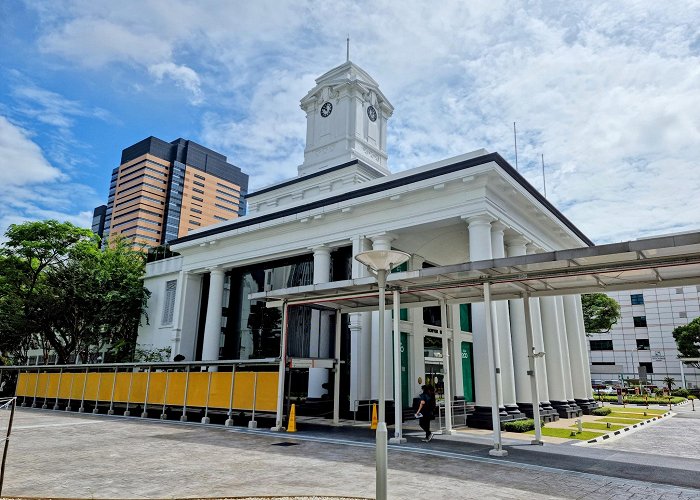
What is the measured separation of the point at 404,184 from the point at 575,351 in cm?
1570

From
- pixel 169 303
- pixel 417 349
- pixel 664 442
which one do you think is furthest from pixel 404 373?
pixel 169 303

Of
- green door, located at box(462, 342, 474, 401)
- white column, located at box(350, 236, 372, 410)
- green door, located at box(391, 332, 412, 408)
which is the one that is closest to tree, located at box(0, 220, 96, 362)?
white column, located at box(350, 236, 372, 410)

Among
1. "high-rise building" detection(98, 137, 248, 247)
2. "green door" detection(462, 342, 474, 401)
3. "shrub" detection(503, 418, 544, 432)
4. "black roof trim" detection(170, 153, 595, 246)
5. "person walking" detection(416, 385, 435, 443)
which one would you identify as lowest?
"shrub" detection(503, 418, 544, 432)

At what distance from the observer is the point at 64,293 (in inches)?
1308

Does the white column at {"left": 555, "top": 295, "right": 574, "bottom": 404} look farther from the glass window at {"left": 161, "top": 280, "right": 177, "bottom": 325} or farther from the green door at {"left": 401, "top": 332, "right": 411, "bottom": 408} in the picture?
the glass window at {"left": 161, "top": 280, "right": 177, "bottom": 325}

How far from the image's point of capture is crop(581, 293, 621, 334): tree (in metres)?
53.0

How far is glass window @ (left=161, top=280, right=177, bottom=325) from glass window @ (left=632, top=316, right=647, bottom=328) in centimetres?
6684

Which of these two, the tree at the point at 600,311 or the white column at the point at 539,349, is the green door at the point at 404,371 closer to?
the white column at the point at 539,349

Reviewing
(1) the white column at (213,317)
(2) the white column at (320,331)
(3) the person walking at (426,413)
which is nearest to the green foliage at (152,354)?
(1) the white column at (213,317)

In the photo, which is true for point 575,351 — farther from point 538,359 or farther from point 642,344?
point 642,344

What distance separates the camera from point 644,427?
64.1 ft

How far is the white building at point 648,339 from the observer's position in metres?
67.3

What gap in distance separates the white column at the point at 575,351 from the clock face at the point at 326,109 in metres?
19.1

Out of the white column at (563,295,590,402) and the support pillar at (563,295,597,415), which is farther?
the white column at (563,295,590,402)
